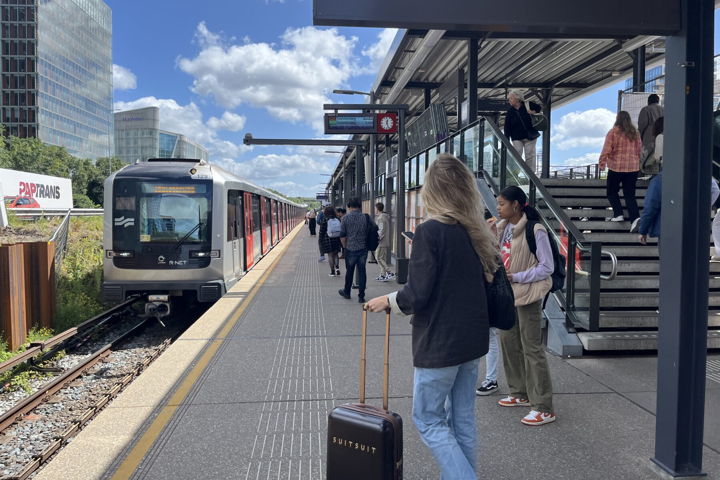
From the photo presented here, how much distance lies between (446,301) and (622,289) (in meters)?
4.99

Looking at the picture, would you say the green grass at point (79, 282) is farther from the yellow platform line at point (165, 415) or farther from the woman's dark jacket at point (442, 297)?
the woman's dark jacket at point (442, 297)

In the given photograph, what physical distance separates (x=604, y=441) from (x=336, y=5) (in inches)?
124

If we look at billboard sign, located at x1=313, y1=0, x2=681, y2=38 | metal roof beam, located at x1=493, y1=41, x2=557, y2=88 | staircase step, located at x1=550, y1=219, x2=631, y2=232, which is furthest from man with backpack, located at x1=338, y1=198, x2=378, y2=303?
billboard sign, located at x1=313, y1=0, x2=681, y2=38

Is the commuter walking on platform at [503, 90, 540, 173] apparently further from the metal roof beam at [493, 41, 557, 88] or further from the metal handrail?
the metal roof beam at [493, 41, 557, 88]

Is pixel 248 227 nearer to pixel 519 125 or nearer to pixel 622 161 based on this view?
pixel 519 125

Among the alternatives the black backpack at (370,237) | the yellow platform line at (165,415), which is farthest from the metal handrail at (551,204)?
the yellow platform line at (165,415)

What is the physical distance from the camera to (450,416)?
2686 millimetres

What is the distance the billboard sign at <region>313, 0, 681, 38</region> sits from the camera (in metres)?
3.00

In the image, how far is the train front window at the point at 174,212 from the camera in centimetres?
929

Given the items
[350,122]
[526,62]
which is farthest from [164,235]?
[526,62]

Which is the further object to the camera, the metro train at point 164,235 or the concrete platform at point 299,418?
the metro train at point 164,235

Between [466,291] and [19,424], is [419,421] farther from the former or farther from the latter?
[19,424]

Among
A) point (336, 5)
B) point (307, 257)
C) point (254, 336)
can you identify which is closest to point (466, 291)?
point (336, 5)

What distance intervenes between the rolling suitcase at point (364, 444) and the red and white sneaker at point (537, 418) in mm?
1720
